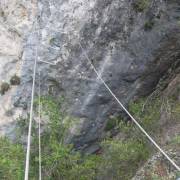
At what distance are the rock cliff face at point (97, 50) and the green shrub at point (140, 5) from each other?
0.03 meters

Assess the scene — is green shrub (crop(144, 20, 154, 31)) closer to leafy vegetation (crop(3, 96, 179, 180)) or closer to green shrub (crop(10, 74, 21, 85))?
leafy vegetation (crop(3, 96, 179, 180))

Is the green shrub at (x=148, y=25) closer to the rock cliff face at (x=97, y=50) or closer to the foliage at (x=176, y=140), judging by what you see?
the rock cliff face at (x=97, y=50)


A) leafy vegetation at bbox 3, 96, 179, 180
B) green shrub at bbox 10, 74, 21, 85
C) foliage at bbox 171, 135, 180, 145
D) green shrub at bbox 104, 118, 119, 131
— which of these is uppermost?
foliage at bbox 171, 135, 180, 145

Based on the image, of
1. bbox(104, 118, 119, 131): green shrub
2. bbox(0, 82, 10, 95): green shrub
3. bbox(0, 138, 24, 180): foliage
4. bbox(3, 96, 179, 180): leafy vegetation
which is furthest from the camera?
bbox(104, 118, 119, 131): green shrub

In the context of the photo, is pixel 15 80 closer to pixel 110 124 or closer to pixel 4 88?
pixel 4 88

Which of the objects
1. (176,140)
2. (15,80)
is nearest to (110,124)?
(15,80)

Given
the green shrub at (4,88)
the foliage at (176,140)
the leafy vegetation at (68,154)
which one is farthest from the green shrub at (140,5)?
the foliage at (176,140)

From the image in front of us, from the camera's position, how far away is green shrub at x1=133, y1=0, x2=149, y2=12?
50.4 ft

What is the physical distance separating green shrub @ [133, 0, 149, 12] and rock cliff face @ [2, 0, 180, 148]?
3 cm

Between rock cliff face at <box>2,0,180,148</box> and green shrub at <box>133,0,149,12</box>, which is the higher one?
green shrub at <box>133,0,149,12</box>

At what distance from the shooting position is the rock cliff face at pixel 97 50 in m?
15.4

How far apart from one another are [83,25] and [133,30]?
1.61 metres

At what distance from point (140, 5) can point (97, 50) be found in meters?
1.97

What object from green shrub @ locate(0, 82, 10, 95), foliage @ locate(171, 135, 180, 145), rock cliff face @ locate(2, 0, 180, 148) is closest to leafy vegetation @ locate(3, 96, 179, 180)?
foliage @ locate(171, 135, 180, 145)
